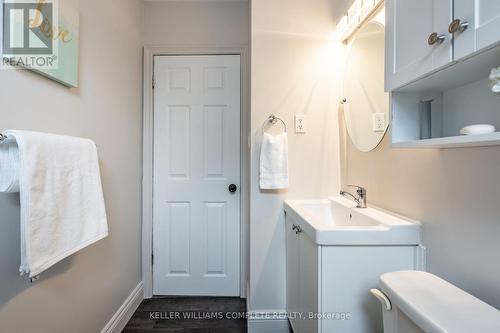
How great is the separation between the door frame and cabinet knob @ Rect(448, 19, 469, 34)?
64.5 inches

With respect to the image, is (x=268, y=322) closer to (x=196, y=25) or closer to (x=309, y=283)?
(x=309, y=283)

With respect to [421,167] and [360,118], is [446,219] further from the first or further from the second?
[360,118]

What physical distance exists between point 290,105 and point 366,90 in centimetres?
49

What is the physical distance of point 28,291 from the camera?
1015 millimetres

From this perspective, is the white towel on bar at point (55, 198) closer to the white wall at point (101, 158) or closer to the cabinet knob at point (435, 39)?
the white wall at point (101, 158)

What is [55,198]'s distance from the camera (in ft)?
3.23

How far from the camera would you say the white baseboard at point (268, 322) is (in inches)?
67.9

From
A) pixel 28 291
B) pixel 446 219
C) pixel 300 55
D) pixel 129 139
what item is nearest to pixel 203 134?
pixel 129 139

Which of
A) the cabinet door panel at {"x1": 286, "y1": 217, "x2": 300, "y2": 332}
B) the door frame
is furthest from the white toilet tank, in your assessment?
the door frame

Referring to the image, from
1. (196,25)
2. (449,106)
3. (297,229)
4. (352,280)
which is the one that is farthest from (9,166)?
(196,25)

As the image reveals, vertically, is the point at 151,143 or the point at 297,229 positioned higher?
the point at 151,143

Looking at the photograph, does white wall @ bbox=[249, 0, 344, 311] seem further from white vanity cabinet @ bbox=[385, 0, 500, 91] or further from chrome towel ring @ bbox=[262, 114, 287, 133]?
white vanity cabinet @ bbox=[385, 0, 500, 91]

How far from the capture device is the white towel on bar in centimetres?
86

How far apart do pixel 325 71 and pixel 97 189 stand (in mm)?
1590
